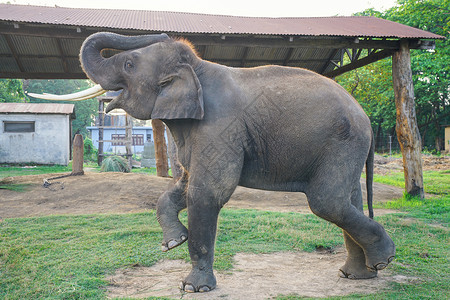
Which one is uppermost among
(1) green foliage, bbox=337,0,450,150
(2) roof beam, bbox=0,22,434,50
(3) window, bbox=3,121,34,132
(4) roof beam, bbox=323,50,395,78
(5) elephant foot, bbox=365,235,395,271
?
(1) green foliage, bbox=337,0,450,150

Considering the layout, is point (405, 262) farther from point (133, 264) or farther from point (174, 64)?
point (174, 64)

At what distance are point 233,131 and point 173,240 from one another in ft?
3.31

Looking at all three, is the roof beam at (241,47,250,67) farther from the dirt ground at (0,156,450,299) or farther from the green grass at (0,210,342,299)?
the green grass at (0,210,342,299)

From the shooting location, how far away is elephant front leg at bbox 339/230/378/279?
3.63 m

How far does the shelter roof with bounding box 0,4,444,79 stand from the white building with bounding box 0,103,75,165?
1055 centimetres

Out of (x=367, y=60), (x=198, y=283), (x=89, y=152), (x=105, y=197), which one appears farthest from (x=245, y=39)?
(x=89, y=152)

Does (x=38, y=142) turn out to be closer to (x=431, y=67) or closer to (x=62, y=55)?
(x=62, y=55)

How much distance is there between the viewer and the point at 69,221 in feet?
21.4

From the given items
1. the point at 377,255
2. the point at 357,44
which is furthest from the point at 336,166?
the point at 357,44

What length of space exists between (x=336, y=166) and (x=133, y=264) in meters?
2.23

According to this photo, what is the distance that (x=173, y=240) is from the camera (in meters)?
3.30

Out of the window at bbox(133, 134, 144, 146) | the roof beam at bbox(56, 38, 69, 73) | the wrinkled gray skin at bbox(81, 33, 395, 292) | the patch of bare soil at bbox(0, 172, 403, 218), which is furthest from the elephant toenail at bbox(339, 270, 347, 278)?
the window at bbox(133, 134, 144, 146)

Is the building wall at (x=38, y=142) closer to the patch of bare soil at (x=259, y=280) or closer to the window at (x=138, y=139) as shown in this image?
the window at (x=138, y=139)

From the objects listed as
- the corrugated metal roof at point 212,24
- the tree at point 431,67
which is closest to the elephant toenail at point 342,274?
the corrugated metal roof at point 212,24
